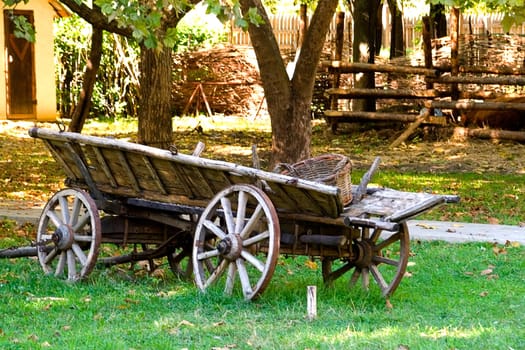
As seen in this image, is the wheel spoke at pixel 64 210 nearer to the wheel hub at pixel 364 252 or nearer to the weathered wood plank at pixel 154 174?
the weathered wood plank at pixel 154 174

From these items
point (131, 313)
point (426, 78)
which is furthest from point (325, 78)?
point (131, 313)

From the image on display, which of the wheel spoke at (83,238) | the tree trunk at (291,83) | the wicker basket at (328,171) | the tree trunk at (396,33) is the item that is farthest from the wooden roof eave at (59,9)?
the wicker basket at (328,171)

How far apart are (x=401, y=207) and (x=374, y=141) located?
14.4 m

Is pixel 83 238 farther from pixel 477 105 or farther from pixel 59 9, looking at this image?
pixel 59 9

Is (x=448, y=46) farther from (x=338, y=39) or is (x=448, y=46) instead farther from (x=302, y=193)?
(x=302, y=193)

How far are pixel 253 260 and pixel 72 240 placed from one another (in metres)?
1.79

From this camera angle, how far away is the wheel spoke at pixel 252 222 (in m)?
7.23

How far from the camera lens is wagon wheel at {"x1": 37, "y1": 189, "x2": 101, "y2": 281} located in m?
8.02

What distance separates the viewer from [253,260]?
7.23m

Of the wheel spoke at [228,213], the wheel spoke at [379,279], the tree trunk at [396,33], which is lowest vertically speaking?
the wheel spoke at [379,279]

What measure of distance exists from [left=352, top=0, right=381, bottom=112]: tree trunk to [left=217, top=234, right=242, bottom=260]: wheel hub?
54.3 ft

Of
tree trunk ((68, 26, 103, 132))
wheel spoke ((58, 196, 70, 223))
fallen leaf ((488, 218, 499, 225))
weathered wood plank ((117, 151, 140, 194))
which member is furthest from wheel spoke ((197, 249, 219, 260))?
tree trunk ((68, 26, 103, 132))

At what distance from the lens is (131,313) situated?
696 centimetres

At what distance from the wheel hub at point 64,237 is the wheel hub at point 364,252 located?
231cm
